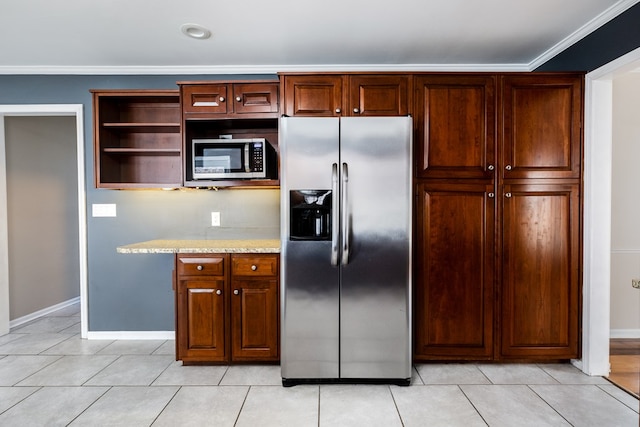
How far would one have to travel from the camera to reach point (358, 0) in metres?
2.07

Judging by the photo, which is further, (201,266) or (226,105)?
(226,105)

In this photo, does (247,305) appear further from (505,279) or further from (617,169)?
(617,169)

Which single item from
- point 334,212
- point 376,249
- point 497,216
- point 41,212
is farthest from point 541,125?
point 41,212

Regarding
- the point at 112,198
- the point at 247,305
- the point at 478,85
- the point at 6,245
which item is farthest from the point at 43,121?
the point at 478,85

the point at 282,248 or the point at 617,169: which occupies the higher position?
the point at 617,169

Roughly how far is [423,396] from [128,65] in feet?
11.6

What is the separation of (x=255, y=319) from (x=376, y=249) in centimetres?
102

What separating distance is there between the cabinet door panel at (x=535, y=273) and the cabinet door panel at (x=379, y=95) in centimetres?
102

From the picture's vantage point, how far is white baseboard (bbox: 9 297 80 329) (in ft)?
11.6

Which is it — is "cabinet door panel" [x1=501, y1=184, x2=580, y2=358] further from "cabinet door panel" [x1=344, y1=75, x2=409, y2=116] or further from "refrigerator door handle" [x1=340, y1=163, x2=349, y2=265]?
"refrigerator door handle" [x1=340, y1=163, x2=349, y2=265]

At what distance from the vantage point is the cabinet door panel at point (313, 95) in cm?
245

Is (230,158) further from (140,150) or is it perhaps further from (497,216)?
(497,216)

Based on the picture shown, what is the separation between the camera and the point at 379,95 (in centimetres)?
245

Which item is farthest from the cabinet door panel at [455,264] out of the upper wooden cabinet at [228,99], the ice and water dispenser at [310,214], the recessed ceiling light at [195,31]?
the recessed ceiling light at [195,31]
